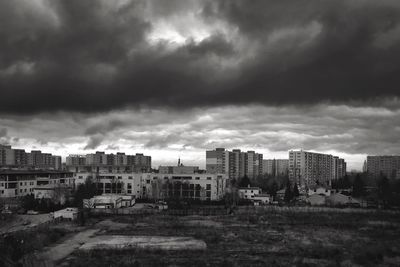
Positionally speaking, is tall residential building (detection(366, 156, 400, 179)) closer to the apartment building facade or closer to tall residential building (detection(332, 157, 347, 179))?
tall residential building (detection(332, 157, 347, 179))

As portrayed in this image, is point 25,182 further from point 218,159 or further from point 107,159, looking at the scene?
point 107,159

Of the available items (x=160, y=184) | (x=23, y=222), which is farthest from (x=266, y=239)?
(x=160, y=184)

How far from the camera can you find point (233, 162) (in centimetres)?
10488

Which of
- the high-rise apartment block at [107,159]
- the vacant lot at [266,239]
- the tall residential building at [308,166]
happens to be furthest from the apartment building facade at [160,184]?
the tall residential building at [308,166]

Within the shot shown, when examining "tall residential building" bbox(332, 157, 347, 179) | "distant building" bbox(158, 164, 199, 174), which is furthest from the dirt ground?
"tall residential building" bbox(332, 157, 347, 179)

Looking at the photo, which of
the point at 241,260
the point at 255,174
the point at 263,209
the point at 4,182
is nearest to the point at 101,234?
the point at 241,260

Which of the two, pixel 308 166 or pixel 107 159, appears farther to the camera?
pixel 107 159

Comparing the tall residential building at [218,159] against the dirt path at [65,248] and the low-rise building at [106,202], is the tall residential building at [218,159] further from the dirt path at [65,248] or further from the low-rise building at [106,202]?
the dirt path at [65,248]

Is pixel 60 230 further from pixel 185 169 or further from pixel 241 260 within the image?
pixel 185 169

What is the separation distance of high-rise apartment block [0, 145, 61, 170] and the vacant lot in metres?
70.4

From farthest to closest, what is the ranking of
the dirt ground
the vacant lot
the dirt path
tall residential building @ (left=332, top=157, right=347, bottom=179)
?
tall residential building @ (left=332, top=157, right=347, bottom=179) → the dirt ground → the dirt path → the vacant lot

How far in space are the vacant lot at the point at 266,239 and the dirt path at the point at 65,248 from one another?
724mm

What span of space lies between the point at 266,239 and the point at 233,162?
7753 cm

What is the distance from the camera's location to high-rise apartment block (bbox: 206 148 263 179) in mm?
98988
